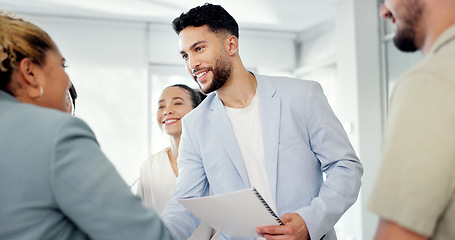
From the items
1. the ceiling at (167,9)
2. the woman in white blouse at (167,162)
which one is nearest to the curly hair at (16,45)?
the woman in white blouse at (167,162)

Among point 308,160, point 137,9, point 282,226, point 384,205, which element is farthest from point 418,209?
point 137,9

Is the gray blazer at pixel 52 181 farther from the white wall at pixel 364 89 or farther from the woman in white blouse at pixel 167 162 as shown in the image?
the white wall at pixel 364 89

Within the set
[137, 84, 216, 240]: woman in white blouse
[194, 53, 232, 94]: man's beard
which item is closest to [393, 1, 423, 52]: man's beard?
[194, 53, 232, 94]: man's beard

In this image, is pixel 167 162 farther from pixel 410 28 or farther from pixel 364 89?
pixel 364 89

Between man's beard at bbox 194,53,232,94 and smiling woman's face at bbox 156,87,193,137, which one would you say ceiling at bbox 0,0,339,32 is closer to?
smiling woman's face at bbox 156,87,193,137

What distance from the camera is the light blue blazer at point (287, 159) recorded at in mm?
1816

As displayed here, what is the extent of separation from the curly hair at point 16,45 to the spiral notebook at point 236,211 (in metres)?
0.66

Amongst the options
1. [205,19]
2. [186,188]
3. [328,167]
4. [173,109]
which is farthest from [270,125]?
[173,109]

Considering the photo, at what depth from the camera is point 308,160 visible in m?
1.92

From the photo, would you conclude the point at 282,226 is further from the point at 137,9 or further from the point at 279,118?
the point at 137,9

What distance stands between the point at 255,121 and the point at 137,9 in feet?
14.4

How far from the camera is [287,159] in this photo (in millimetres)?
1909

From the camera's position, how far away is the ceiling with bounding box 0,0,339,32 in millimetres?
5746

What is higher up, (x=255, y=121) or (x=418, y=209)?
(x=255, y=121)
